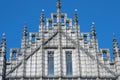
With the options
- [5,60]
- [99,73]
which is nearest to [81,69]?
[99,73]

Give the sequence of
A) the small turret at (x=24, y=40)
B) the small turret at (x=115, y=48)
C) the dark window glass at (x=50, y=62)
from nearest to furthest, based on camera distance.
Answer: the dark window glass at (x=50, y=62), the small turret at (x=115, y=48), the small turret at (x=24, y=40)

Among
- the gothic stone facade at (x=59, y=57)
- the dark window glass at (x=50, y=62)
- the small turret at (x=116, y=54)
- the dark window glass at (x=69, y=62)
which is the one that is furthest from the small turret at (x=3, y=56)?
the small turret at (x=116, y=54)

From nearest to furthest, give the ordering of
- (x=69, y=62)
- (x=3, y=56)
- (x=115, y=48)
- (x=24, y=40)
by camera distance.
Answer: (x=3, y=56) < (x=69, y=62) < (x=115, y=48) < (x=24, y=40)

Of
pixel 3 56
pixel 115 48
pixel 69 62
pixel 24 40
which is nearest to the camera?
pixel 3 56

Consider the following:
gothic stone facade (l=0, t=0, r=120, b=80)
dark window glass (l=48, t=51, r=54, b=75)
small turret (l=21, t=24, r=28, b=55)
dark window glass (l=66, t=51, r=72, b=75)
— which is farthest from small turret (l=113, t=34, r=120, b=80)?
small turret (l=21, t=24, r=28, b=55)

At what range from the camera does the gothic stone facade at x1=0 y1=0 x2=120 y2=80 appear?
3906cm

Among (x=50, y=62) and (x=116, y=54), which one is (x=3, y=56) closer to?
(x=50, y=62)

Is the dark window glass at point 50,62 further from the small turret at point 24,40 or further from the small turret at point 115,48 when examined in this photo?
the small turret at point 115,48

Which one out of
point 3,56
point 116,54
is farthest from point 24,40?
point 116,54

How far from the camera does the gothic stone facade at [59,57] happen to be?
3906 cm

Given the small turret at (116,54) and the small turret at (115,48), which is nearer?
the small turret at (116,54)

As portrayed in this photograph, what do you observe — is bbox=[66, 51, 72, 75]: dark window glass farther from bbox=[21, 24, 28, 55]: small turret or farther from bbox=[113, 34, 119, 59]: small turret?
bbox=[113, 34, 119, 59]: small turret

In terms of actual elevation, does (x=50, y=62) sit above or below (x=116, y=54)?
below

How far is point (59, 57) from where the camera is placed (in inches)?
1576
